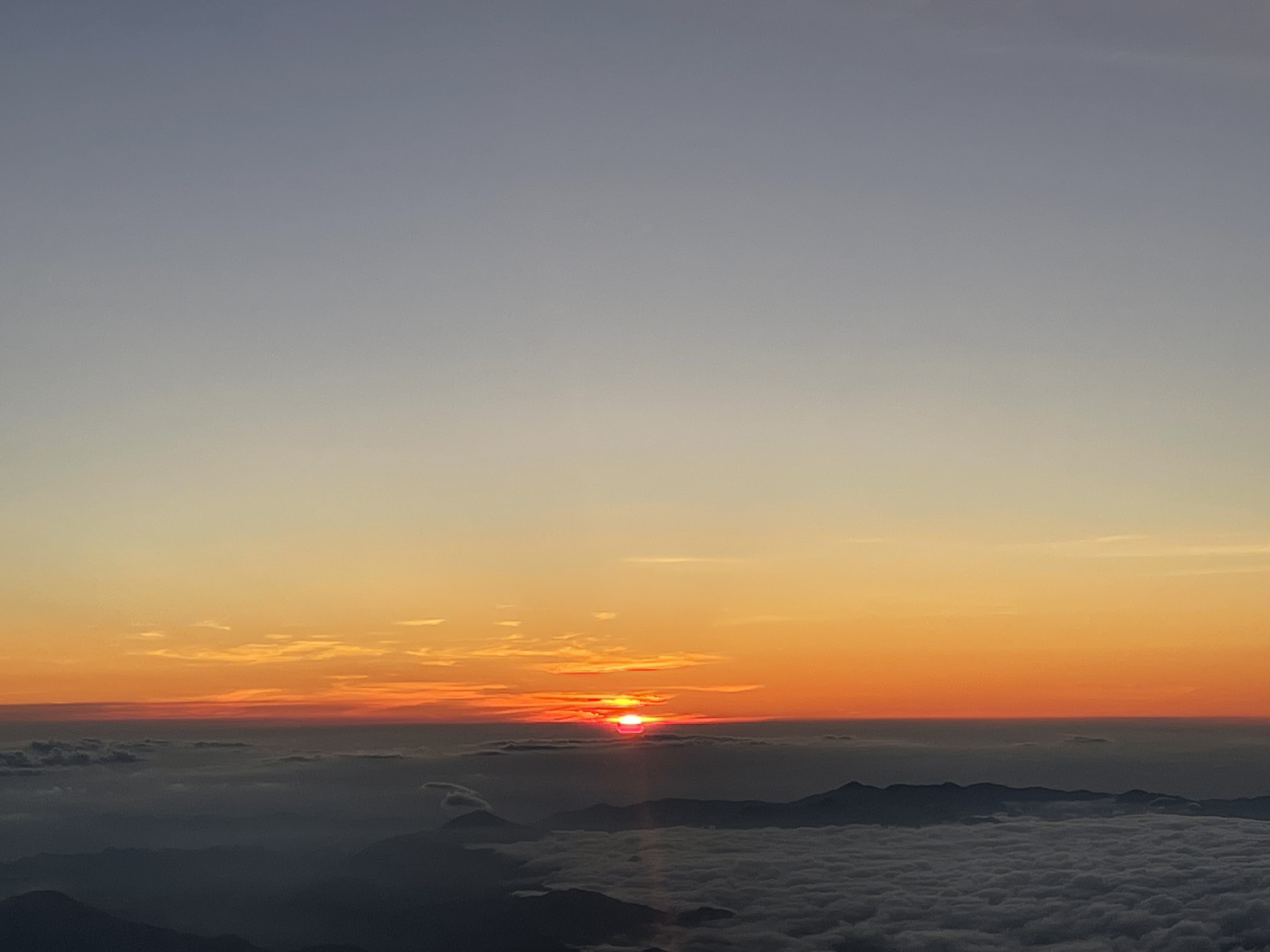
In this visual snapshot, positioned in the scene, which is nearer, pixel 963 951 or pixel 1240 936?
pixel 1240 936

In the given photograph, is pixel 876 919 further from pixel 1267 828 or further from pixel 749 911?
pixel 1267 828

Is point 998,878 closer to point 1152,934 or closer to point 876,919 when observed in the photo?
point 876,919

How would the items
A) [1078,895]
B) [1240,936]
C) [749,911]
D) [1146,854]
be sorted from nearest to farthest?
1. [1240,936]
2. [1078,895]
3. [1146,854]
4. [749,911]

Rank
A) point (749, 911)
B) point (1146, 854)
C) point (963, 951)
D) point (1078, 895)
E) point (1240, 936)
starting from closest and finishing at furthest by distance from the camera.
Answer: point (1240, 936) < point (963, 951) < point (1078, 895) < point (1146, 854) < point (749, 911)

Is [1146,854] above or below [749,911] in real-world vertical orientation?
above

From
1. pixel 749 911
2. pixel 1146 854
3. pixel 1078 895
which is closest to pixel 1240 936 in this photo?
pixel 1078 895

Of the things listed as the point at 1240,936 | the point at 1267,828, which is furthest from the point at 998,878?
the point at 1267,828

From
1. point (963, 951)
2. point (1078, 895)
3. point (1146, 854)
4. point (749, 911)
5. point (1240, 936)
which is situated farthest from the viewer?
point (749, 911)

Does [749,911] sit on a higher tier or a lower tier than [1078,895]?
lower

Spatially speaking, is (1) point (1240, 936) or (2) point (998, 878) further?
(2) point (998, 878)
